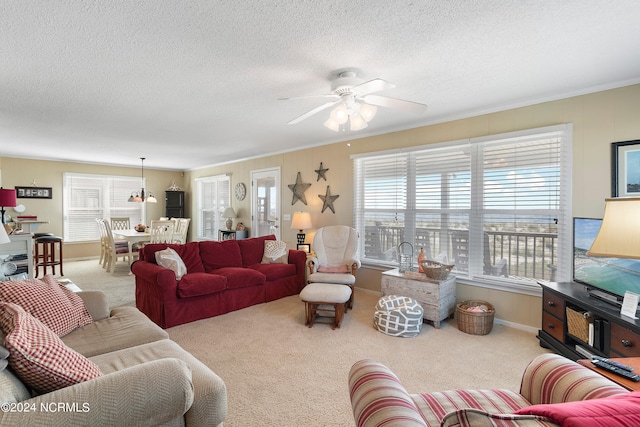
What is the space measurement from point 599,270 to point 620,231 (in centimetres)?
139

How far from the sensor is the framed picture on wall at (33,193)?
667 centimetres

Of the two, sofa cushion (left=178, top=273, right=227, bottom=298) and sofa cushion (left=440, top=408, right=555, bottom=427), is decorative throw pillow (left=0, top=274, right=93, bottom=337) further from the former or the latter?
sofa cushion (left=440, top=408, right=555, bottom=427)

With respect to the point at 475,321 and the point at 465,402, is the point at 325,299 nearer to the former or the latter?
the point at 475,321

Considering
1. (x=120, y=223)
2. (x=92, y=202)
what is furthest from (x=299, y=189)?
(x=92, y=202)

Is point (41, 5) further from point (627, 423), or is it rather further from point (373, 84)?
point (627, 423)

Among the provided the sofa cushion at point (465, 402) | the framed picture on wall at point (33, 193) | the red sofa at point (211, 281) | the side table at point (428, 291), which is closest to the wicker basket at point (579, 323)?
the side table at point (428, 291)

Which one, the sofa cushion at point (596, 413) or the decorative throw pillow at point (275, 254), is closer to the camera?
the sofa cushion at point (596, 413)

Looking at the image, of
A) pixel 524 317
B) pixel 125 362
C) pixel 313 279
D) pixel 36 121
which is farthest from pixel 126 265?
pixel 524 317

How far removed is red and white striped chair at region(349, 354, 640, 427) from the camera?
65cm

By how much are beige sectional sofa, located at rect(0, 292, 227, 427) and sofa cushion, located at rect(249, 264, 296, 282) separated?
2.49 metres

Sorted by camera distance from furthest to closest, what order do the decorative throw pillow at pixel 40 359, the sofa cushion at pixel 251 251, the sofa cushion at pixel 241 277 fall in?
the sofa cushion at pixel 251 251 < the sofa cushion at pixel 241 277 < the decorative throw pillow at pixel 40 359

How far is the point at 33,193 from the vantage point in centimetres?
684

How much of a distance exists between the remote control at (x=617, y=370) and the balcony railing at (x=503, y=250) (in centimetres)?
202

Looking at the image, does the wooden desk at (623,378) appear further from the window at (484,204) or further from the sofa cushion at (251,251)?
the sofa cushion at (251,251)
